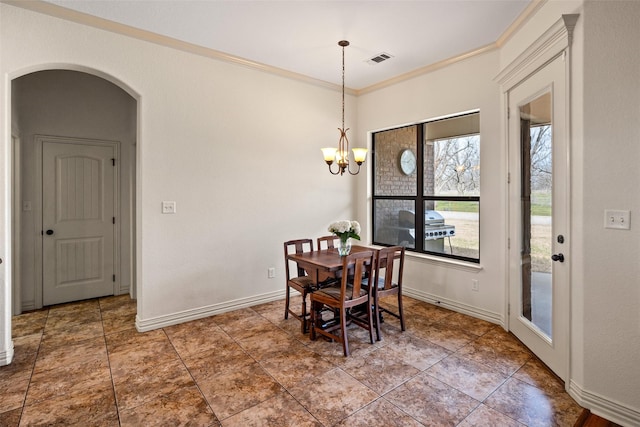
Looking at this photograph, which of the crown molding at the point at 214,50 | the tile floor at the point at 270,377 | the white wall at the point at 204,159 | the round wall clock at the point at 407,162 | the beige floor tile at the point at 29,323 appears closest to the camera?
the tile floor at the point at 270,377

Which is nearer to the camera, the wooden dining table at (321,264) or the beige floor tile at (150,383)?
the beige floor tile at (150,383)

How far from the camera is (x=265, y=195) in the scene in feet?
13.4

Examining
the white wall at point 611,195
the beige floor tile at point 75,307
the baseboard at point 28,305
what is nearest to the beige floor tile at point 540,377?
the white wall at point 611,195

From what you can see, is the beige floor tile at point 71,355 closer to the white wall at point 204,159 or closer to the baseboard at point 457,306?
the white wall at point 204,159

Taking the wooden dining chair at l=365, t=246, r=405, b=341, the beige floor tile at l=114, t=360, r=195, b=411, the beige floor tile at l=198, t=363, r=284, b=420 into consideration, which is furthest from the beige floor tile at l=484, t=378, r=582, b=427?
the beige floor tile at l=114, t=360, r=195, b=411

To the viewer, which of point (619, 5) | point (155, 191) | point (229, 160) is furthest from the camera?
point (229, 160)

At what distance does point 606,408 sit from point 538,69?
2372 millimetres

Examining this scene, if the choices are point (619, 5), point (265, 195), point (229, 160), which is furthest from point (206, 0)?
point (619, 5)

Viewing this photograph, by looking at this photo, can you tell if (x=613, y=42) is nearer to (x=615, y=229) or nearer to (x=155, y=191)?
(x=615, y=229)

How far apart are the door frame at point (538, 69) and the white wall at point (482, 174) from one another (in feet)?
0.38

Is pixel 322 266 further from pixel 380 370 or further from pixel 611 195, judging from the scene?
pixel 611 195

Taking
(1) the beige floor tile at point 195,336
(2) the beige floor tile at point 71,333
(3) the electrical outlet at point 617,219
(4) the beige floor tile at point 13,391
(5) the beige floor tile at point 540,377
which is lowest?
(4) the beige floor tile at point 13,391

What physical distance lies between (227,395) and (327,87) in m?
3.89

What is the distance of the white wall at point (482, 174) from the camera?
3.38m
